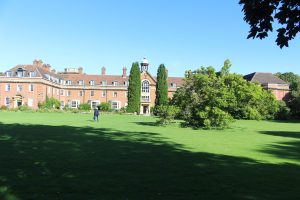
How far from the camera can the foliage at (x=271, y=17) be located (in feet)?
30.3

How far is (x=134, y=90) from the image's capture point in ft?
237

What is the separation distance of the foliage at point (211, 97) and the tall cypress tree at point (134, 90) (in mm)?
38014

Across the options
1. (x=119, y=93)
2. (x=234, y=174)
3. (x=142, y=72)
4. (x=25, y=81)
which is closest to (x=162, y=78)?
(x=142, y=72)

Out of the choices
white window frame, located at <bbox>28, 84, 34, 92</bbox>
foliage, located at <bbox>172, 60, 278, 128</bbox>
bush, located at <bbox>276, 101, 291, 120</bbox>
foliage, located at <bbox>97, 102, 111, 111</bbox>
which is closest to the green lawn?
foliage, located at <bbox>172, 60, 278, 128</bbox>

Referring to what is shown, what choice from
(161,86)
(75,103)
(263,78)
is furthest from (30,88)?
(263,78)

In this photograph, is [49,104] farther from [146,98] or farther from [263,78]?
[263,78]

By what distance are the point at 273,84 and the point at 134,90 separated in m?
30.5

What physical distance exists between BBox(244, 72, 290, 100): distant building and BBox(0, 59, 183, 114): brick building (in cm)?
1989

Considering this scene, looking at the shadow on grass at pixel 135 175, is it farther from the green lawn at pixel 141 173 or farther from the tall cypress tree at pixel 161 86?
the tall cypress tree at pixel 161 86

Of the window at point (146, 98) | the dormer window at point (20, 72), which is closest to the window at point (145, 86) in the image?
the window at point (146, 98)

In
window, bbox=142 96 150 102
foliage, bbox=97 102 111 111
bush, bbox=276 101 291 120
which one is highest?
window, bbox=142 96 150 102

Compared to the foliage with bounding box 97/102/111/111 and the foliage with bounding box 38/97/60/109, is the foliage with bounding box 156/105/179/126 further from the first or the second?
the foliage with bounding box 97/102/111/111

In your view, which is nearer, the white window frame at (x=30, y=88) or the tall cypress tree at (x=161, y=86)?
the tall cypress tree at (x=161, y=86)

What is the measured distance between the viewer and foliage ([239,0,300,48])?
9227mm
